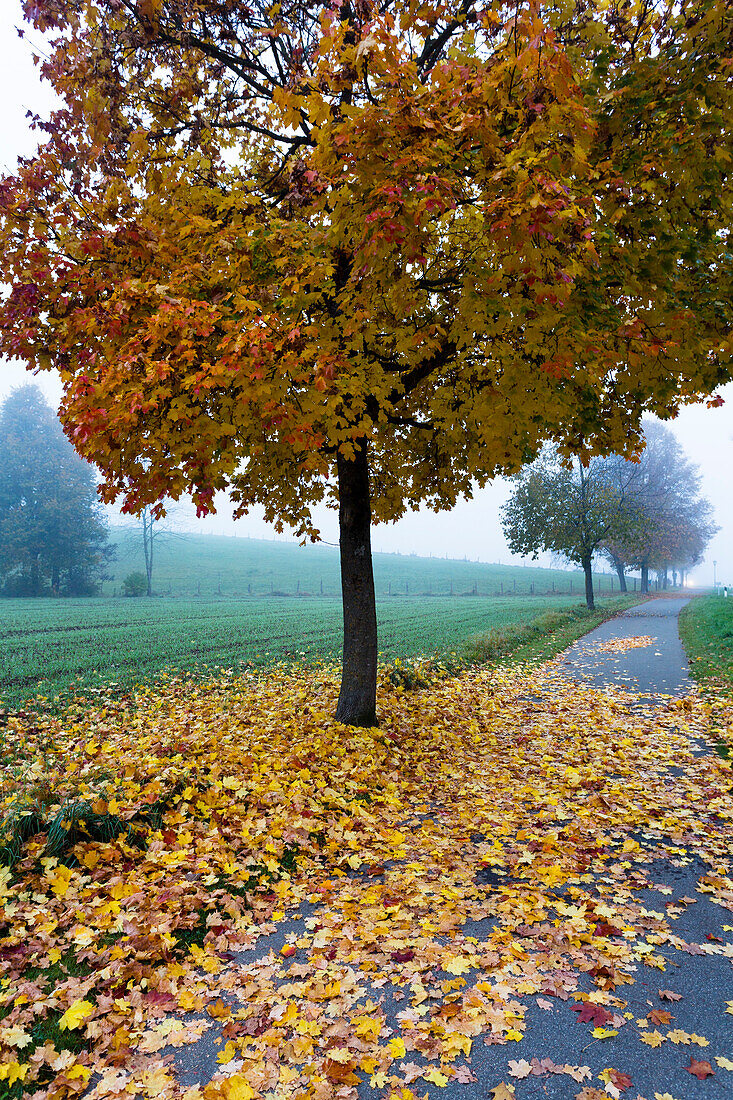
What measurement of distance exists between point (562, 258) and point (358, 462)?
4286 mm

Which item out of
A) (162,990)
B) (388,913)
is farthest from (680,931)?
(162,990)

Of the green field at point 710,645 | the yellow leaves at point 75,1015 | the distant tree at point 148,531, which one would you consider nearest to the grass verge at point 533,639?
the green field at point 710,645

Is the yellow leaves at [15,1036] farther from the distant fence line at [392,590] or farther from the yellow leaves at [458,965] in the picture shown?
the distant fence line at [392,590]

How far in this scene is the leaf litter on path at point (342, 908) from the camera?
2807mm

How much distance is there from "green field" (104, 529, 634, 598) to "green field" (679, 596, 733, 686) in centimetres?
3161

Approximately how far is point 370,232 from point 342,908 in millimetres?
5244

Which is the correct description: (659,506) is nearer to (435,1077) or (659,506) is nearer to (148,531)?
(148,531)

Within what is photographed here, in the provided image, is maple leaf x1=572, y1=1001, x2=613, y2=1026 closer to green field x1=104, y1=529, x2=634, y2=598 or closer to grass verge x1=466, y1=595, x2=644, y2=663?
grass verge x1=466, y1=595, x2=644, y2=663

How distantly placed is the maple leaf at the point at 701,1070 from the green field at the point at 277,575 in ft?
145

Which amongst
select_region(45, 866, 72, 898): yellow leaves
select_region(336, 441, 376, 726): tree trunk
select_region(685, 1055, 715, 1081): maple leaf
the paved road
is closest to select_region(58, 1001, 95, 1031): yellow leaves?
select_region(45, 866, 72, 898): yellow leaves

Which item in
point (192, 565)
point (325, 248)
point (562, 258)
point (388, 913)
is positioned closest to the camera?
A: point (388, 913)

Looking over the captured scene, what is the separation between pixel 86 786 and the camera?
5.41 meters

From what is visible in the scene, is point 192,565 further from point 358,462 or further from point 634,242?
point 634,242

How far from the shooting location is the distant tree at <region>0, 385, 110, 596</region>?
4106 centimetres
